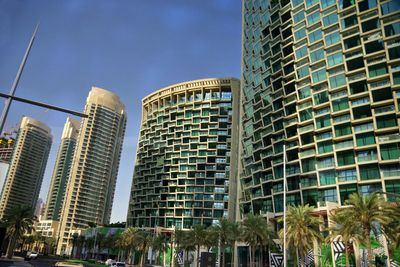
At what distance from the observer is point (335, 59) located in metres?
69.4

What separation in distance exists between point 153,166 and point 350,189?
84.3m

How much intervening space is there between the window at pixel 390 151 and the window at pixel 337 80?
50.5 ft

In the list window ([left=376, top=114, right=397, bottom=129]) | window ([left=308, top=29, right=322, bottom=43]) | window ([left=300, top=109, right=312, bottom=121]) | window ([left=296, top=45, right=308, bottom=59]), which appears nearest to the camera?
window ([left=376, top=114, right=397, bottom=129])

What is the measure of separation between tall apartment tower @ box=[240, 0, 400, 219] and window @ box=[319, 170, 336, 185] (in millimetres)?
220

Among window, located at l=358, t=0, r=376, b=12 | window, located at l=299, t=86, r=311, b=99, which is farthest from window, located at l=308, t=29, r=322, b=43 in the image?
window, located at l=299, t=86, r=311, b=99

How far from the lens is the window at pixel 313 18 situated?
7488 centimetres

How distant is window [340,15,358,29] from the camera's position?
6789 centimetres

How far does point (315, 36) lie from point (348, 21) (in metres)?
7.50

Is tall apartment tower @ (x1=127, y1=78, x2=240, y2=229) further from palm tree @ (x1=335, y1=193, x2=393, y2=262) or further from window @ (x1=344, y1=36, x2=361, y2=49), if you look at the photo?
palm tree @ (x1=335, y1=193, x2=393, y2=262)

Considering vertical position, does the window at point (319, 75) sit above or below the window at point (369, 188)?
above

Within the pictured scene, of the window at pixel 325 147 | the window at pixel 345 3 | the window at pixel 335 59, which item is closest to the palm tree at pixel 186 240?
the window at pixel 325 147

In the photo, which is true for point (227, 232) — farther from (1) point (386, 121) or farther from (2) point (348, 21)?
(2) point (348, 21)

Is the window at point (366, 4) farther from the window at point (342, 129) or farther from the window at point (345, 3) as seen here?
the window at point (342, 129)

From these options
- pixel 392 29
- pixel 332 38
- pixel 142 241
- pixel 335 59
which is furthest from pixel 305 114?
pixel 142 241
